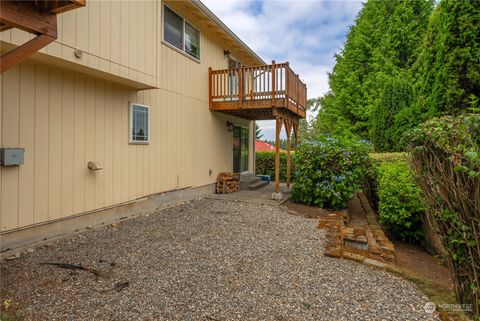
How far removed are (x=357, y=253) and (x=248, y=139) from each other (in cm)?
859

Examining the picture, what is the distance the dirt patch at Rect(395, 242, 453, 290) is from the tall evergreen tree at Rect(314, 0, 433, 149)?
10.6 metres

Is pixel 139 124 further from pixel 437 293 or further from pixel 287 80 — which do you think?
pixel 437 293

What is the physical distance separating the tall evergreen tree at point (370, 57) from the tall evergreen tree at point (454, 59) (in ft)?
22.0

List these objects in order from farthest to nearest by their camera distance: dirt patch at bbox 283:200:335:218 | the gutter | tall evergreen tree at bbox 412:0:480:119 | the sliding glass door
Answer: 1. the sliding glass door
2. the gutter
3. tall evergreen tree at bbox 412:0:480:119
4. dirt patch at bbox 283:200:335:218

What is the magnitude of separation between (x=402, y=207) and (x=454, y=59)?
463 cm

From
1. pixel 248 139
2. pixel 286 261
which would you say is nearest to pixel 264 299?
pixel 286 261

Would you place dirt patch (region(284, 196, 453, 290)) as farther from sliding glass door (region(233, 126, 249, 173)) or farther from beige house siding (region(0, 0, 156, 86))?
beige house siding (region(0, 0, 156, 86))

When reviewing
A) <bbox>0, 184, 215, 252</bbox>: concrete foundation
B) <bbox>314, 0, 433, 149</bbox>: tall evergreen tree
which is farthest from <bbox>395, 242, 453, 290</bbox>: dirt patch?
<bbox>314, 0, 433, 149</bbox>: tall evergreen tree

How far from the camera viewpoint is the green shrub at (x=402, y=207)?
4.84m

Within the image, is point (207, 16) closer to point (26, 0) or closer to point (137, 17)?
point (137, 17)

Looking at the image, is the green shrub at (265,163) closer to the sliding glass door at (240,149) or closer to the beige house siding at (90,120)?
the sliding glass door at (240,149)

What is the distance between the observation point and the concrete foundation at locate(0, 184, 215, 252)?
383 cm

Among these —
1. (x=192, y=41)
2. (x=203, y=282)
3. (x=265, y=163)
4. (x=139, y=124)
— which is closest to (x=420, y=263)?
(x=203, y=282)

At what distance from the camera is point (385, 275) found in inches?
126
